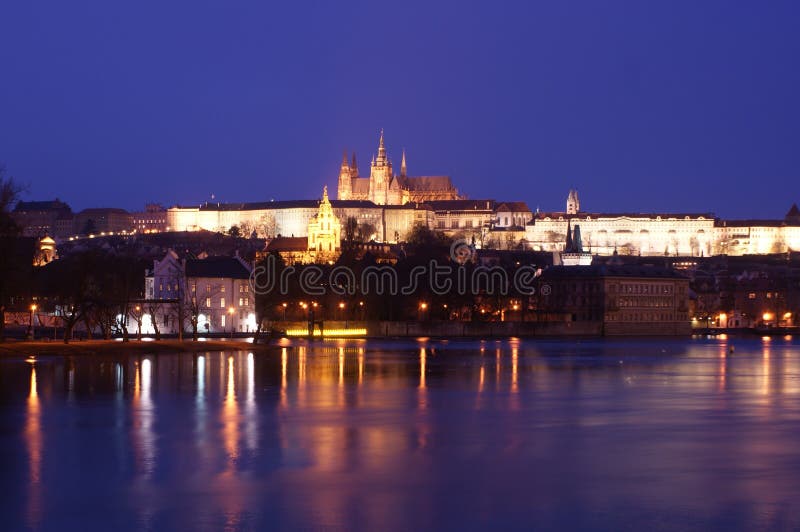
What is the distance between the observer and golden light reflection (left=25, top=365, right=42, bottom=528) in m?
18.5

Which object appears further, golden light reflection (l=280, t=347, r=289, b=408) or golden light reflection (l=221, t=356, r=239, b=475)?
golden light reflection (l=280, t=347, r=289, b=408)

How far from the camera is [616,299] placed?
112 m

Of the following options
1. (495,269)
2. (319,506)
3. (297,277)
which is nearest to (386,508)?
(319,506)

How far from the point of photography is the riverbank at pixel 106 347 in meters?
51.3

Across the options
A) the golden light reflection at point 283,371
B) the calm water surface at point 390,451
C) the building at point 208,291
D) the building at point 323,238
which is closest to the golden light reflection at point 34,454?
the calm water surface at point 390,451

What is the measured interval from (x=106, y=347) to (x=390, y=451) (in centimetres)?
3331

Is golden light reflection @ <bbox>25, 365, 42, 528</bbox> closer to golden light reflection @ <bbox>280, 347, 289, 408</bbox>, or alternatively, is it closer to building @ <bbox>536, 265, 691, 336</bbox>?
golden light reflection @ <bbox>280, 347, 289, 408</bbox>

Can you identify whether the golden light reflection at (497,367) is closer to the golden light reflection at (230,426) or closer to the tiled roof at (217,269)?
the golden light reflection at (230,426)

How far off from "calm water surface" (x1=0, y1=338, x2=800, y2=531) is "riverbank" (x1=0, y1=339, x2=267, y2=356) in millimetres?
6807

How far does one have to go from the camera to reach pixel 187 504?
1906 cm

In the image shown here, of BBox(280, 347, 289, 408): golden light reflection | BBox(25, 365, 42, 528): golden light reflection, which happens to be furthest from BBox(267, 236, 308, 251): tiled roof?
BBox(25, 365, 42, 528): golden light reflection

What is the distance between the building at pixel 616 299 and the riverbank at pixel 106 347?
50.5 metres

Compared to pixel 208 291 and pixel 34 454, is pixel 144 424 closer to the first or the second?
pixel 34 454

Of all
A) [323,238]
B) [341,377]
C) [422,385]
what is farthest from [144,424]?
[323,238]
